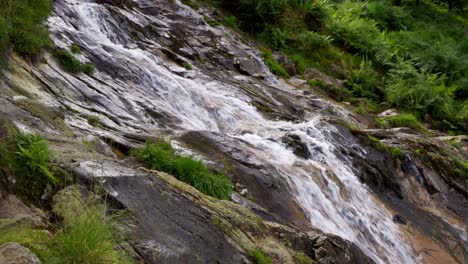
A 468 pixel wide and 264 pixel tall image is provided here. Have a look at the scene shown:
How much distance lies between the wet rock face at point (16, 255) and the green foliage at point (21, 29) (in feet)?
14.2

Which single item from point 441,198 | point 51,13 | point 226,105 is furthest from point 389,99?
point 51,13

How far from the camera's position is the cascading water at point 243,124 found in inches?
325

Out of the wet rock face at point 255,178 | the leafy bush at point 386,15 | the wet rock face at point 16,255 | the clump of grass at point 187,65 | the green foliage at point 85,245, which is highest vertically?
the leafy bush at point 386,15

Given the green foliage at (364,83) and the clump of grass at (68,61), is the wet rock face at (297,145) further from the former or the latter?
the green foliage at (364,83)

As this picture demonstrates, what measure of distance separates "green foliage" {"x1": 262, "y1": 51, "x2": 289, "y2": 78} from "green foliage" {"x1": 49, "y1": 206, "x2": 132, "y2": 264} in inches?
498

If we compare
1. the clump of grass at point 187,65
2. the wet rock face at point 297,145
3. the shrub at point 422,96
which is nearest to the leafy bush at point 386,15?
the shrub at point 422,96

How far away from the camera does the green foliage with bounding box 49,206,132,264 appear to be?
3.31 m

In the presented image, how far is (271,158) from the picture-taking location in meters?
8.68

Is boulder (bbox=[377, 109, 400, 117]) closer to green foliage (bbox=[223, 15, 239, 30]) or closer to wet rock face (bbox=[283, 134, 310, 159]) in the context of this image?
green foliage (bbox=[223, 15, 239, 30])

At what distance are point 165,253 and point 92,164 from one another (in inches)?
48.8

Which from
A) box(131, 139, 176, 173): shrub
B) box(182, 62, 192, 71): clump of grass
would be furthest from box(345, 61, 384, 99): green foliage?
box(131, 139, 176, 173): shrub

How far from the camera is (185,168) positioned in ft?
20.5

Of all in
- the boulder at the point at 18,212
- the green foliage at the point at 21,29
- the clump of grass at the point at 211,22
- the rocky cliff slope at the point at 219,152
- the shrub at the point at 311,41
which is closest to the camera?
the boulder at the point at 18,212

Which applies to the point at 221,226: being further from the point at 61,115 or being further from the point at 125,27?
the point at 125,27
